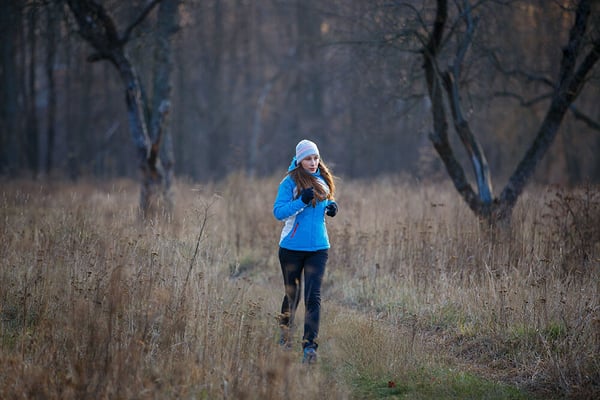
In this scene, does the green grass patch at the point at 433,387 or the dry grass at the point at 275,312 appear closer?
the dry grass at the point at 275,312

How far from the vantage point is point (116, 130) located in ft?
105

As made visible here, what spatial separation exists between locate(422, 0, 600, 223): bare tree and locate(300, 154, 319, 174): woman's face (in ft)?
15.4

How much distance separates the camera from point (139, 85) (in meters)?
12.8

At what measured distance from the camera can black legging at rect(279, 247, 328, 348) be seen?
219 inches

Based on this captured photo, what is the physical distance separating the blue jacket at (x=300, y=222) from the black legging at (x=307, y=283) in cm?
7

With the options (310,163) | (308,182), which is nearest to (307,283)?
(308,182)

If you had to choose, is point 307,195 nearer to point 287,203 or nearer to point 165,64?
point 287,203

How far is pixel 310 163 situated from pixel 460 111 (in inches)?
214

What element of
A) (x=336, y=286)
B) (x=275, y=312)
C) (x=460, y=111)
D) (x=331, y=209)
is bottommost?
(x=336, y=286)

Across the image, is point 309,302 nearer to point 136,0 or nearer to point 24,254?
point 24,254

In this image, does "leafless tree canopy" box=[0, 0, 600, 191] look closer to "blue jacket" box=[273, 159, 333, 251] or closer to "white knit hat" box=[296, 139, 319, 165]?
"white knit hat" box=[296, 139, 319, 165]

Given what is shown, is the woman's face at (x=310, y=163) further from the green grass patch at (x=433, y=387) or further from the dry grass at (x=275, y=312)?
the green grass patch at (x=433, y=387)

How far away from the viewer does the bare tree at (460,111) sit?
32.6ft

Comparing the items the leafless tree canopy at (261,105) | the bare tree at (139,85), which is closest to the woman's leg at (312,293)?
the bare tree at (139,85)
